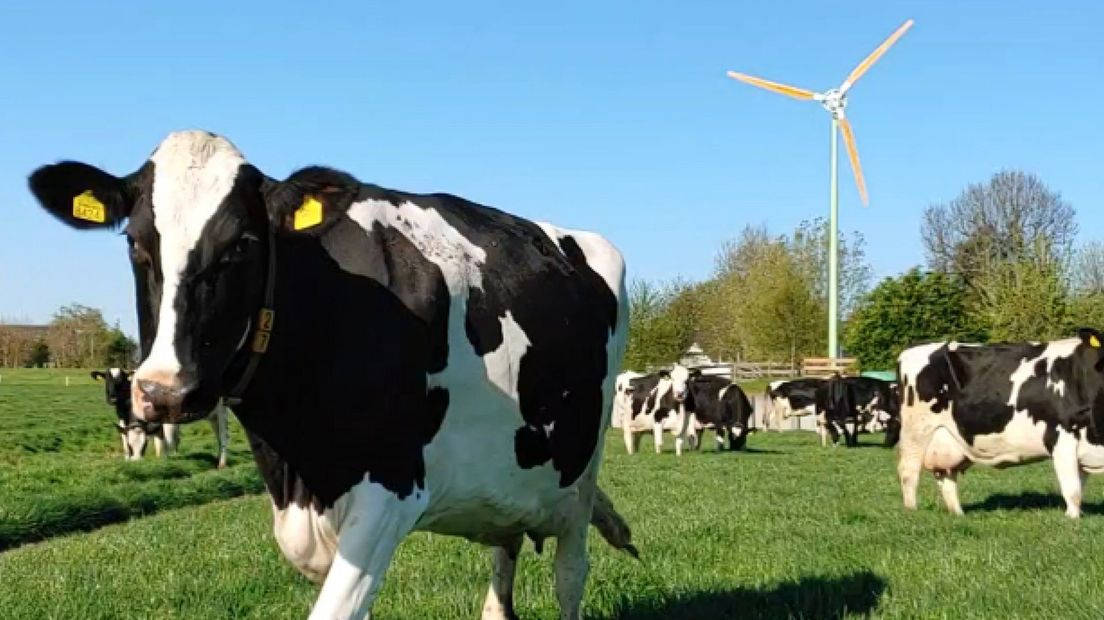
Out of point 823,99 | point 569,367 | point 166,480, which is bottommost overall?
point 166,480

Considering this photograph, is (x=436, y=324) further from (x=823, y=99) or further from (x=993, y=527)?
(x=823, y=99)

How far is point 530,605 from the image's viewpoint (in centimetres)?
692

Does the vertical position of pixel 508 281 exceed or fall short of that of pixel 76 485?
it exceeds it

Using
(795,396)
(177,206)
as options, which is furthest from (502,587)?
(795,396)

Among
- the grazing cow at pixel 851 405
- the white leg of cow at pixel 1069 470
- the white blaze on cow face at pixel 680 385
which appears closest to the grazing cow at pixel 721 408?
the white blaze on cow face at pixel 680 385

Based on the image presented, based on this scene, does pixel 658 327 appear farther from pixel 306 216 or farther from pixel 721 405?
pixel 306 216

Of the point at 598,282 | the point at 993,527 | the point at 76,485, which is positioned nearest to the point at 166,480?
the point at 76,485

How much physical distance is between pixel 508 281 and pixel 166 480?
49.7 ft

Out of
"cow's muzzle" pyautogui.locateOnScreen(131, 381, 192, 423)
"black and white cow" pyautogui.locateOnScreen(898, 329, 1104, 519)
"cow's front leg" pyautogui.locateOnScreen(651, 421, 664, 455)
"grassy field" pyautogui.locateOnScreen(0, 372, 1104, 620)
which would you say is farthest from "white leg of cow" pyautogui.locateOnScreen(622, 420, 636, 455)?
"cow's muzzle" pyautogui.locateOnScreen(131, 381, 192, 423)

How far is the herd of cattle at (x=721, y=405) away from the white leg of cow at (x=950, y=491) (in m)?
12.6

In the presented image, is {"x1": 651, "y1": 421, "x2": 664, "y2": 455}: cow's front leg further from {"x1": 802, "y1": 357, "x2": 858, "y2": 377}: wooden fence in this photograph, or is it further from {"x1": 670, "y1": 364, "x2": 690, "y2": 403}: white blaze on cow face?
{"x1": 802, "y1": 357, "x2": 858, "y2": 377}: wooden fence

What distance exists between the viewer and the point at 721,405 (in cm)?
3300

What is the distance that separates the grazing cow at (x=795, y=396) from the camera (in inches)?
1607

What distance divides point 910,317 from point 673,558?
4810 cm
